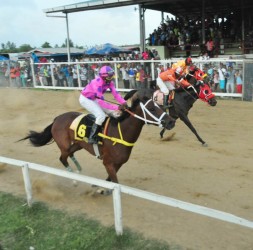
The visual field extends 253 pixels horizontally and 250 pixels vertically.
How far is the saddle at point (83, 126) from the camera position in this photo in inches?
226

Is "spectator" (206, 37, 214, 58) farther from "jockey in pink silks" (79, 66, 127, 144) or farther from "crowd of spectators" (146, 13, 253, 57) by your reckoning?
"jockey in pink silks" (79, 66, 127, 144)

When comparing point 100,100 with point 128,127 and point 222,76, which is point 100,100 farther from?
point 222,76

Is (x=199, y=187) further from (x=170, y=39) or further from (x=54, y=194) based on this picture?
(x=170, y=39)

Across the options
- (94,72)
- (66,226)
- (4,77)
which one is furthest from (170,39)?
(66,226)

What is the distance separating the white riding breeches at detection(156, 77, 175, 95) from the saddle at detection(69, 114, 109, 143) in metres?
3.29

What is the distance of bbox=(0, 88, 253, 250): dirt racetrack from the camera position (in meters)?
4.47

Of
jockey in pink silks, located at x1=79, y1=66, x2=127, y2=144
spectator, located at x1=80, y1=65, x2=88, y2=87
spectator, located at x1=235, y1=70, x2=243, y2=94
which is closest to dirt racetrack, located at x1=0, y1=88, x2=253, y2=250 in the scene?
jockey in pink silks, located at x1=79, y1=66, x2=127, y2=144

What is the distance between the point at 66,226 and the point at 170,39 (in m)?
20.4

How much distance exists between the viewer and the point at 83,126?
5828mm

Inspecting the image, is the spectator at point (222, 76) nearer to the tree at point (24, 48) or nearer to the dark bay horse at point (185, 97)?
the dark bay horse at point (185, 97)

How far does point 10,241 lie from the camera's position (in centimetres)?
Result: 438

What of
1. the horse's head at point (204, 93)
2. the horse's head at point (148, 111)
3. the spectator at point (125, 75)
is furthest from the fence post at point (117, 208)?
the spectator at point (125, 75)

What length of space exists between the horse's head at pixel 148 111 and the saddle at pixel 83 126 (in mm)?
619

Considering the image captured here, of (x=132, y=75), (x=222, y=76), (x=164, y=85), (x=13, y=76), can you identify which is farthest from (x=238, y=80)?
(x=13, y=76)
